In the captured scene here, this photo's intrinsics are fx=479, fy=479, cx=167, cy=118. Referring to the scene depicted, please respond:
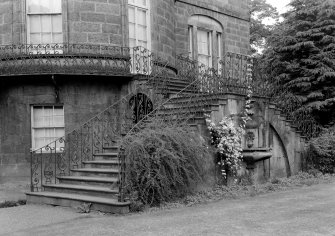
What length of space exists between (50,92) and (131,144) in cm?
525

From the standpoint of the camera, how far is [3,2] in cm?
1379

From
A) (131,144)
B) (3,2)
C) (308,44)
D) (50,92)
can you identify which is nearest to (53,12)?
(3,2)

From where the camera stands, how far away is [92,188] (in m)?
9.97

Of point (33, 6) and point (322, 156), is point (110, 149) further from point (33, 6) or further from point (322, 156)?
point (322, 156)

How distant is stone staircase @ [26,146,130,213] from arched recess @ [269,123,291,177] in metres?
4.41

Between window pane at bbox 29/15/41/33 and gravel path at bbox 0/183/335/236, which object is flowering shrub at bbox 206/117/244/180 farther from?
window pane at bbox 29/15/41/33

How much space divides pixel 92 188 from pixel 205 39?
11.3 metres

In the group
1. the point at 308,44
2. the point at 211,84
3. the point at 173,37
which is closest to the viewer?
the point at 211,84

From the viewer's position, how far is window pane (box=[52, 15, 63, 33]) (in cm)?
1380

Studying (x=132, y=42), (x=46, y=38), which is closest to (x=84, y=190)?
(x=46, y=38)

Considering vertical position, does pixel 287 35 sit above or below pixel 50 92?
above

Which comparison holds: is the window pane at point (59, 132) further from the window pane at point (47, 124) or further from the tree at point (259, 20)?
the tree at point (259, 20)

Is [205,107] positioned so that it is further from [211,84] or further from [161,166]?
[161,166]

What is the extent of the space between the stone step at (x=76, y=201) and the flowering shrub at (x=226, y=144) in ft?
10.2
